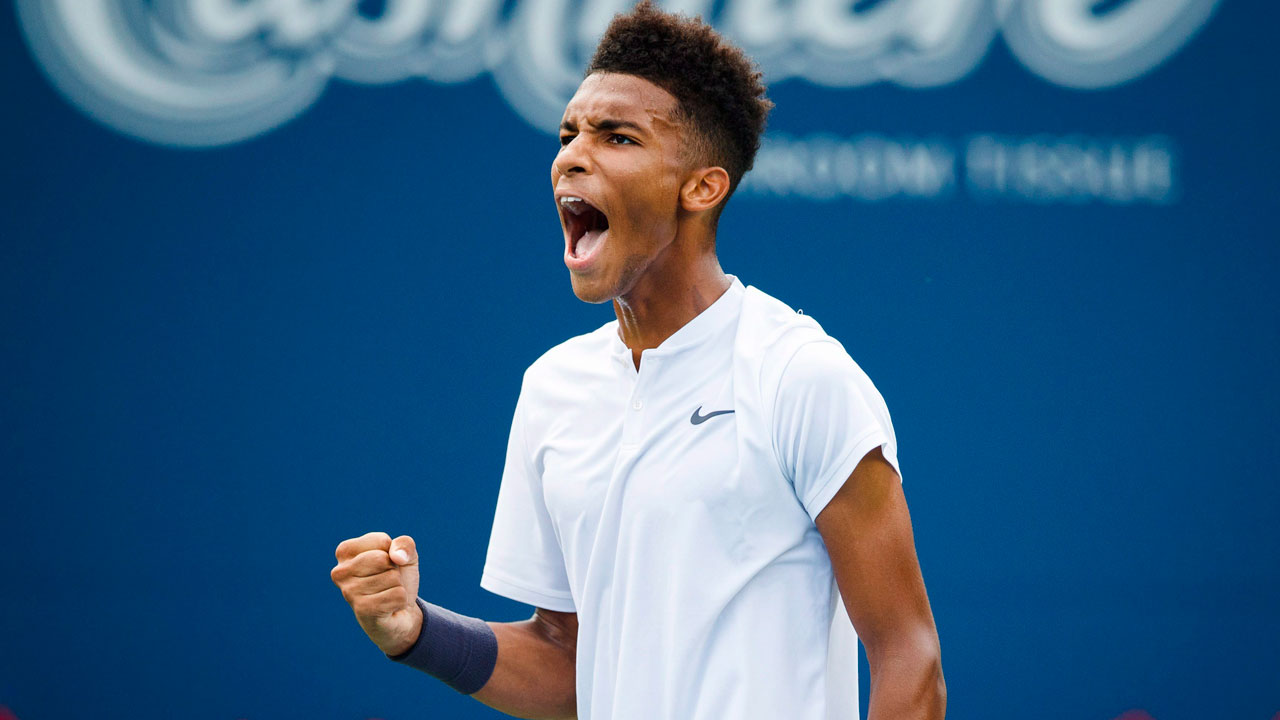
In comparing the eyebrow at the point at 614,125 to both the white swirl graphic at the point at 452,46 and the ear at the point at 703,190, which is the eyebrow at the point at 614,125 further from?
Answer: the white swirl graphic at the point at 452,46

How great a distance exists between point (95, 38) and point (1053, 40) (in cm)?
245

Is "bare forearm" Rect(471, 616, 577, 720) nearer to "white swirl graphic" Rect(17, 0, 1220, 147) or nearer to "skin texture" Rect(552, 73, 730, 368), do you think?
"skin texture" Rect(552, 73, 730, 368)

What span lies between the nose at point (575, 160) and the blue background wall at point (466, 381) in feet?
5.11

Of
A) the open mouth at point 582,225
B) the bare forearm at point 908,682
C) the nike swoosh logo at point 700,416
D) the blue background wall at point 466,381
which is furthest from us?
the blue background wall at point 466,381

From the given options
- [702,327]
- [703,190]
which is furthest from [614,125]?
[702,327]

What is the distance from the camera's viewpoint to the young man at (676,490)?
1.28 m

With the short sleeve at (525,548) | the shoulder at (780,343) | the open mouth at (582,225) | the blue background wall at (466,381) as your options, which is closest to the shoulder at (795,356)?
the shoulder at (780,343)

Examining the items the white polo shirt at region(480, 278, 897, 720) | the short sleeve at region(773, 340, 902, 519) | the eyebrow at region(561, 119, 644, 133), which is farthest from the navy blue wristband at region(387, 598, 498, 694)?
the eyebrow at region(561, 119, 644, 133)

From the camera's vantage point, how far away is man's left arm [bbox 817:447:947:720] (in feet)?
4.11

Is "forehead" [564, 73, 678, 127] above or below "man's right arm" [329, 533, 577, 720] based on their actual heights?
above

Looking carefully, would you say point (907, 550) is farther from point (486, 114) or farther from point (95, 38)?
point (95, 38)

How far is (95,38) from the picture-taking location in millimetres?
2969

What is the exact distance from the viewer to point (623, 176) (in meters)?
Result: 1.44

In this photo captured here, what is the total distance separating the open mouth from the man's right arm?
425 millimetres
